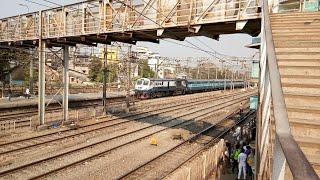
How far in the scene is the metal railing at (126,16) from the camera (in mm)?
12878

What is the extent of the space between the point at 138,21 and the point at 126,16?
0.62 metres

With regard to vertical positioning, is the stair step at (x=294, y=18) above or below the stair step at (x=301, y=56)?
above

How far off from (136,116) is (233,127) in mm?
7736

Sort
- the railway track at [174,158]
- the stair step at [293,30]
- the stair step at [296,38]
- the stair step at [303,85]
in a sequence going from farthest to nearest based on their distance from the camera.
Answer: the railway track at [174,158]
the stair step at [293,30]
the stair step at [296,38]
the stair step at [303,85]

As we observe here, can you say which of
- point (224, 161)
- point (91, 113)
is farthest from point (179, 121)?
point (224, 161)

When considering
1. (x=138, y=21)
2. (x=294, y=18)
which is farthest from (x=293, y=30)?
(x=138, y=21)

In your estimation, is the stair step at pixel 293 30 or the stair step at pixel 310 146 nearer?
the stair step at pixel 310 146

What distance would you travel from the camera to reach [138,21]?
15.8 metres

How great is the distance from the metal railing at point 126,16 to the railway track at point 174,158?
18.8 ft

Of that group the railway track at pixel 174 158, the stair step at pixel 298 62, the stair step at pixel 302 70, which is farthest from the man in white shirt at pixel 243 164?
the stair step at pixel 302 70

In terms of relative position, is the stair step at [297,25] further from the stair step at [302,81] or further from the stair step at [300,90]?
the stair step at [300,90]

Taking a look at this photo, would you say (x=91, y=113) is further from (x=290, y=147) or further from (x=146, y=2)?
(x=290, y=147)

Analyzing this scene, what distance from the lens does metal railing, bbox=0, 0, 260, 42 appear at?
507 inches

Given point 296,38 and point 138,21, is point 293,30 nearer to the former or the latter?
point 296,38
